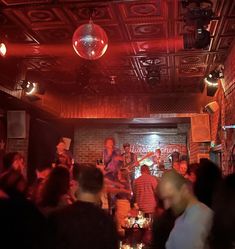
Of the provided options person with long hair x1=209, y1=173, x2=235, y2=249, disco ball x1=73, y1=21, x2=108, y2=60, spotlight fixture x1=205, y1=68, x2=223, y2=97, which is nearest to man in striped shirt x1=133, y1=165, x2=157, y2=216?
spotlight fixture x1=205, y1=68, x2=223, y2=97

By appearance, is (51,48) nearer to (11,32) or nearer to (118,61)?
(11,32)

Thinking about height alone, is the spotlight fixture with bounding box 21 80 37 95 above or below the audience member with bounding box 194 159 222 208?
above

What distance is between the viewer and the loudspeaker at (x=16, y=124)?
757cm

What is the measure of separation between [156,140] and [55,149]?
11.0 ft

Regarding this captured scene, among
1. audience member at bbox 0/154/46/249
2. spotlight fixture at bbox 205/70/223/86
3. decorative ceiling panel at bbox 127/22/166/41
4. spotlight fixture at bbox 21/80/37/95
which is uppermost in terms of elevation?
decorative ceiling panel at bbox 127/22/166/41

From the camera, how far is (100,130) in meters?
11.1

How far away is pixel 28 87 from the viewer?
7.08 m

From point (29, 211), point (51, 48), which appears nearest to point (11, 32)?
point (51, 48)

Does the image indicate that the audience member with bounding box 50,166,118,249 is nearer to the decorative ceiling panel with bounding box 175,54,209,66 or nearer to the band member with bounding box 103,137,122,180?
the decorative ceiling panel with bounding box 175,54,209,66

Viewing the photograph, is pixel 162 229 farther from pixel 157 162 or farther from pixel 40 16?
pixel 157 162

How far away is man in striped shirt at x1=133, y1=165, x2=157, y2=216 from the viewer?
7309 millimetres

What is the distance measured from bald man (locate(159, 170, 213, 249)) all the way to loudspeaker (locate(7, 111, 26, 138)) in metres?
5.50

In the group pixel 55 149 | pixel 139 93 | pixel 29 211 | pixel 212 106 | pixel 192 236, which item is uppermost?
pixel 139 93

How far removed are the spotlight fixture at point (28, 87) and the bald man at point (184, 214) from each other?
4.97m
